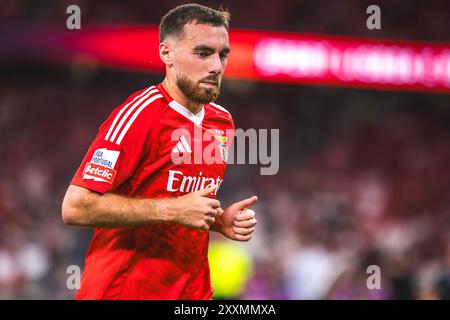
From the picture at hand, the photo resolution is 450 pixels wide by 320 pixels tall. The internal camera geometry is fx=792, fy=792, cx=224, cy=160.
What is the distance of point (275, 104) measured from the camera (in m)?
14.4

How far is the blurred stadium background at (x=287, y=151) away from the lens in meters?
8.88

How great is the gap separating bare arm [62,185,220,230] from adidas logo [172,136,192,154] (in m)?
0.25

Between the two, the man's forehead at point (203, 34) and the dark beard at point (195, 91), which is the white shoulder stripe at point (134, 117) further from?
the man's forehead at point (203, 34)

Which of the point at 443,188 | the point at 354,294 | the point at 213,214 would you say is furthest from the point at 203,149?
the point at 443,188

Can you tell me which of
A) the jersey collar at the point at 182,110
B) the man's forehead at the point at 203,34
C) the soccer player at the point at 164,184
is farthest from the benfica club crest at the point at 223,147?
the man's forehead at the point at 203,34

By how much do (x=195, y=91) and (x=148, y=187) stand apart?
501 mm

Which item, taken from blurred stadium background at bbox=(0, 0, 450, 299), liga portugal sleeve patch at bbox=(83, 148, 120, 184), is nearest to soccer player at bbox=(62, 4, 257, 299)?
liga portugal sleeve patch at bbox=(83, 148, 120, 184)

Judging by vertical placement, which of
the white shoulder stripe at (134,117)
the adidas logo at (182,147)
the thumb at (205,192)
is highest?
the white shoulder stripe at (134,117)

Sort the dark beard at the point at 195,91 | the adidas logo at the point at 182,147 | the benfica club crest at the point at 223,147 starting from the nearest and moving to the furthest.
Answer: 1. the adidas logo at the point at 182,147
2. the dark beard at the point at 195,91
3. the benfica club crest at the point at 223,147

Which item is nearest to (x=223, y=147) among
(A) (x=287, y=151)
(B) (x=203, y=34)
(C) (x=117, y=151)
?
(B) (x=203, y=34)

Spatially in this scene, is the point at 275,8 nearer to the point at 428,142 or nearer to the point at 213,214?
the point at 428,142

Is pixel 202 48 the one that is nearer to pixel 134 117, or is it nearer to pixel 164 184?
pixel 134 117

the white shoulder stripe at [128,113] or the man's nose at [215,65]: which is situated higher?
the man's nose at [215,65]

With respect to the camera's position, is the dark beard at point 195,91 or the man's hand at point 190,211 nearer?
the man's hand at point 190,211
